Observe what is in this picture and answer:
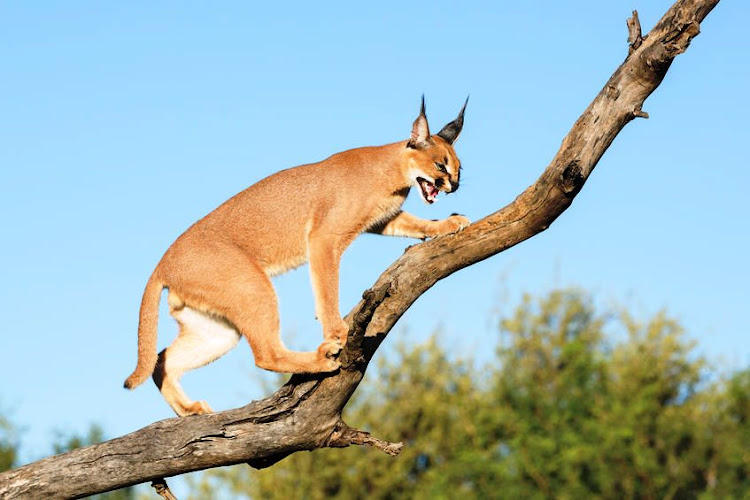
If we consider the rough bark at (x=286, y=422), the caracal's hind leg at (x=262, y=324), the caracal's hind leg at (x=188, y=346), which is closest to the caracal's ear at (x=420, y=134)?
the rough bark at (x=286, y=422)

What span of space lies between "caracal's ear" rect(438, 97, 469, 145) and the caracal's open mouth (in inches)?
24.4

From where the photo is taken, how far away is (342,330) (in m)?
7.95

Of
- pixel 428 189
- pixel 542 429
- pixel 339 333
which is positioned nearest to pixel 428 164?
pixel 428 189

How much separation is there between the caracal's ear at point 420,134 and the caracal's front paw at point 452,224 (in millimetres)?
915

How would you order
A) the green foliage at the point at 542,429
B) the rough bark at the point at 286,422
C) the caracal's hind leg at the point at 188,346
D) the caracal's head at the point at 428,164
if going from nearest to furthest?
the rough bark at the point at 286,422 < the caracal's hind leg at the point at 188,346 < the caracal's head at the point at 428,164 < the green foliage at the point at 542,429

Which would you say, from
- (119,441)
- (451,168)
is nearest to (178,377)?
(119,441)

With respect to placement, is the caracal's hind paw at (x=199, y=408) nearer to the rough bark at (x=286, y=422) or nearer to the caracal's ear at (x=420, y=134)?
the rough bark at (x=286, y=422)

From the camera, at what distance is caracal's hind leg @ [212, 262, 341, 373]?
7.73 meters

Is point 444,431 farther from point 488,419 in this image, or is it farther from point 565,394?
point 565,394

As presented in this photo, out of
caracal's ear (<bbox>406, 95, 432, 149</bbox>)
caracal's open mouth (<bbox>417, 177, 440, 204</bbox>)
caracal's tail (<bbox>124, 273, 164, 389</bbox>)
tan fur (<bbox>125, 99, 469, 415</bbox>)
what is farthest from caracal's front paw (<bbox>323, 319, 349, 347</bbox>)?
caracal's ear (<bbox>406, 95, 432, 149</bbox>)

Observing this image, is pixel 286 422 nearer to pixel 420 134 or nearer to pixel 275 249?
pixel 275 249

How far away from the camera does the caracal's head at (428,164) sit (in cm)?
905

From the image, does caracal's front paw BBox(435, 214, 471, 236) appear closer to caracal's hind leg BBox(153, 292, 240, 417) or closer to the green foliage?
caracal's hind leg BBox(153, 292, 240, 417)

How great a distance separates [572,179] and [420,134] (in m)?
2.31
